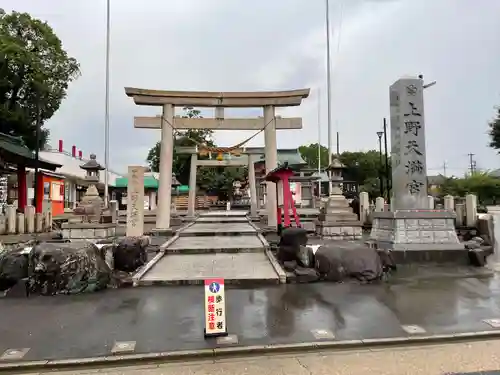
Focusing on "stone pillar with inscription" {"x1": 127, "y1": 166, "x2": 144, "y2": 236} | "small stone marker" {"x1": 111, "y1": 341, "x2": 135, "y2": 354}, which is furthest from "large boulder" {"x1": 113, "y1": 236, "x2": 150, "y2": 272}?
"small stone marker" {"x1": 111, "y1": 341, "x2": 135, "y2": 354}

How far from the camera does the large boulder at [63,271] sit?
321 inches

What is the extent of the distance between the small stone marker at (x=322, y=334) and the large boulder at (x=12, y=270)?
21.6 ft

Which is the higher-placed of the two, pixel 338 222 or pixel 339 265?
pixel 338 222

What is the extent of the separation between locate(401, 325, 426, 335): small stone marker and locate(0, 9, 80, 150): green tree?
30442 millimetres

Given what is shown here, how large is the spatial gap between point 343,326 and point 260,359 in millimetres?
1675

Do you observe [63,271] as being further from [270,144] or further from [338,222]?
[338,222]

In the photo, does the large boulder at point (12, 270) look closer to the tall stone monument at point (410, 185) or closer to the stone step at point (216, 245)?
the stone step at point (216, 245)

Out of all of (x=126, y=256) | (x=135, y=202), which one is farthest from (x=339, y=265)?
(x=135, y=202)

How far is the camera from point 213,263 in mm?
10688

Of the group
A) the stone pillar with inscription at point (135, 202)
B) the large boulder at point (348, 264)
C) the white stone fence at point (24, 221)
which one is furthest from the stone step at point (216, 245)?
the white stone fence at point (24, 221)

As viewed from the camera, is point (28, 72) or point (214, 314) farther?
point (28, 72)

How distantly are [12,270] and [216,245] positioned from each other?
20.8 ft

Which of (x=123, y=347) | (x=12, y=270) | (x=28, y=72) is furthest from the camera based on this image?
(x=28, y=72)

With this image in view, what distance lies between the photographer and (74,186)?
1662 inches
